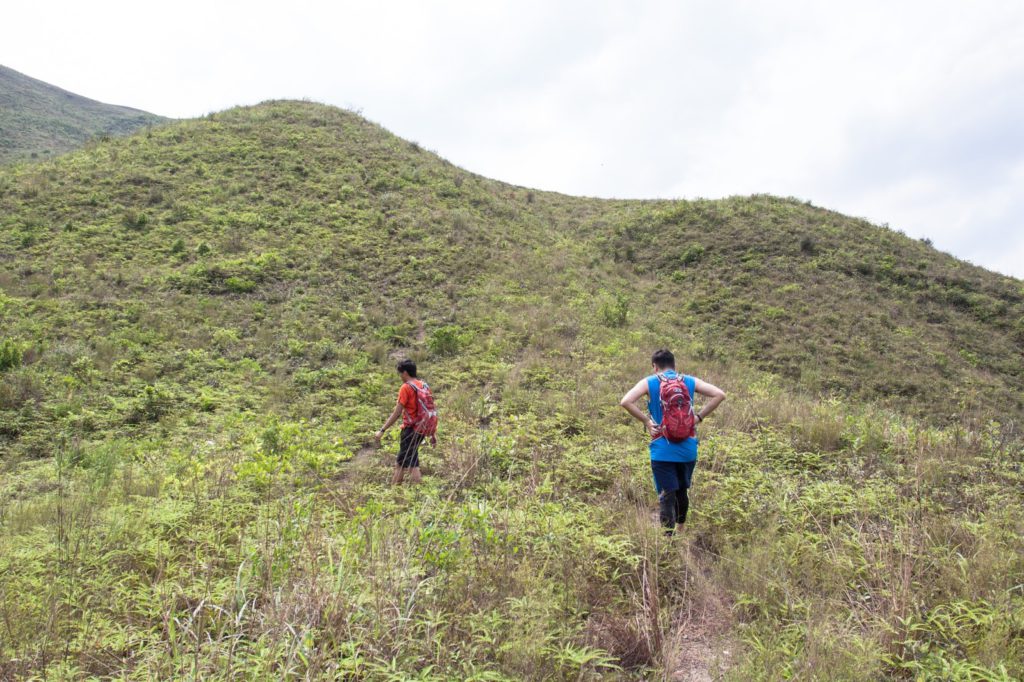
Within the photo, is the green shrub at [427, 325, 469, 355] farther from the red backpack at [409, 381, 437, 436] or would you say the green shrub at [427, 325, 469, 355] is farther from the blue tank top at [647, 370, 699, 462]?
the blue tank top at [647, 370, 699, 462]

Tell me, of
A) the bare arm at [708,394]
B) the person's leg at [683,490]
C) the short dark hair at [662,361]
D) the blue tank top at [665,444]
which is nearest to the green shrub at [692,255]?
the bare arm at [708,394]

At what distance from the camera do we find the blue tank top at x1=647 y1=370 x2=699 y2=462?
13.2 feet

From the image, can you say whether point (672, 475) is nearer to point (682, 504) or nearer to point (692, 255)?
point (682, 504)

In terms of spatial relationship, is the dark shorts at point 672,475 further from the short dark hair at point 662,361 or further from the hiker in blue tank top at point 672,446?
the short dark hair at point 662,361

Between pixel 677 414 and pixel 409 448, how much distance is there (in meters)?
3.04

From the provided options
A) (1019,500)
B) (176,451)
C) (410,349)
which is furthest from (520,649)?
(410,349)

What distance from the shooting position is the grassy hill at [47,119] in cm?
3503

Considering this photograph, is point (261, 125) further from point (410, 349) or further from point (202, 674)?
point (202, 674)

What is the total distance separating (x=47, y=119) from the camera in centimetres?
4369

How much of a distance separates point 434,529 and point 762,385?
9.69m

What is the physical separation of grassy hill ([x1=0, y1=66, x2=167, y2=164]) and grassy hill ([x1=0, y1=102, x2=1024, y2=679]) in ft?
64.0

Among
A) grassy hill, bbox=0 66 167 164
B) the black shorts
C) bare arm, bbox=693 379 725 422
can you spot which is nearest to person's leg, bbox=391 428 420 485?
the black shorts

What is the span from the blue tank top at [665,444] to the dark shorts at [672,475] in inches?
1.9

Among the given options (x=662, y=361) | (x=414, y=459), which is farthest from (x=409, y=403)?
(x=662, y=361)
